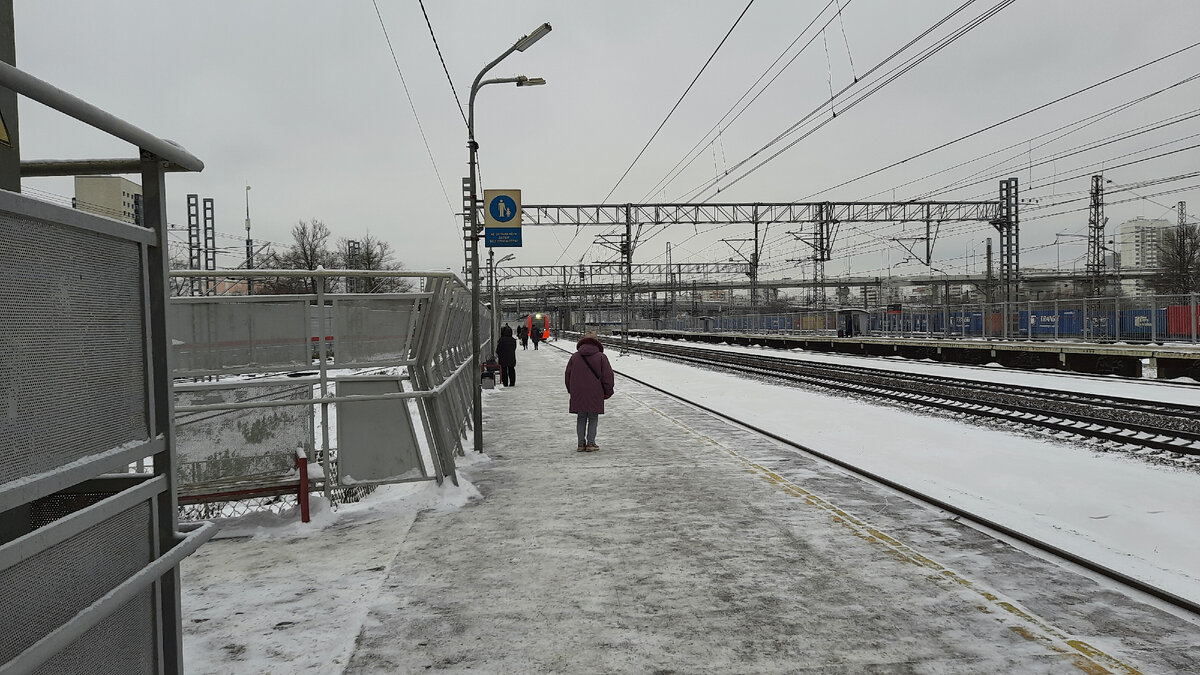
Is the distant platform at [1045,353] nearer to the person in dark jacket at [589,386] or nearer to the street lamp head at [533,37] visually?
the person in dark jacket at [589,386]

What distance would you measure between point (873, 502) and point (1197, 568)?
2746 mm

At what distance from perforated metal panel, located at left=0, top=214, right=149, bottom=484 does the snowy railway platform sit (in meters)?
2.23

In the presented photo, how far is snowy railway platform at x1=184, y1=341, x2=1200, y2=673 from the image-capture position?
4234 mm

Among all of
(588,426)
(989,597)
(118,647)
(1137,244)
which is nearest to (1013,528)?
(989,597)

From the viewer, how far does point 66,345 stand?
2338 mm

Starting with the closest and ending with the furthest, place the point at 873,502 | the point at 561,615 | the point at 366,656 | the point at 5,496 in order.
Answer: the point at 5,496 < the point at 366,656 < the point at 561,615 < the point at 873,502

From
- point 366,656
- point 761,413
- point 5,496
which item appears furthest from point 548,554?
point 761,413

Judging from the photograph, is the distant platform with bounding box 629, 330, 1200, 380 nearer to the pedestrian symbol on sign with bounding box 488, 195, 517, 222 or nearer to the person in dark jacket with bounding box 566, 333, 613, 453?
the person in dark jacket with bounding box 566, 333, 613, 453

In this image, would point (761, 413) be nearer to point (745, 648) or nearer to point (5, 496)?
point (745, 648)

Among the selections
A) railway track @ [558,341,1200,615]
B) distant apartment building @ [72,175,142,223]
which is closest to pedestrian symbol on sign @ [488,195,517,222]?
railway track @ [558,341,1200,615]

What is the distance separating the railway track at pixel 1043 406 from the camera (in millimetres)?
11586

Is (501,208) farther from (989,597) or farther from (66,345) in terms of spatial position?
(66,345)

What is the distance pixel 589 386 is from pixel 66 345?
9.01m

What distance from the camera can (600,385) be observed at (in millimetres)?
11242
